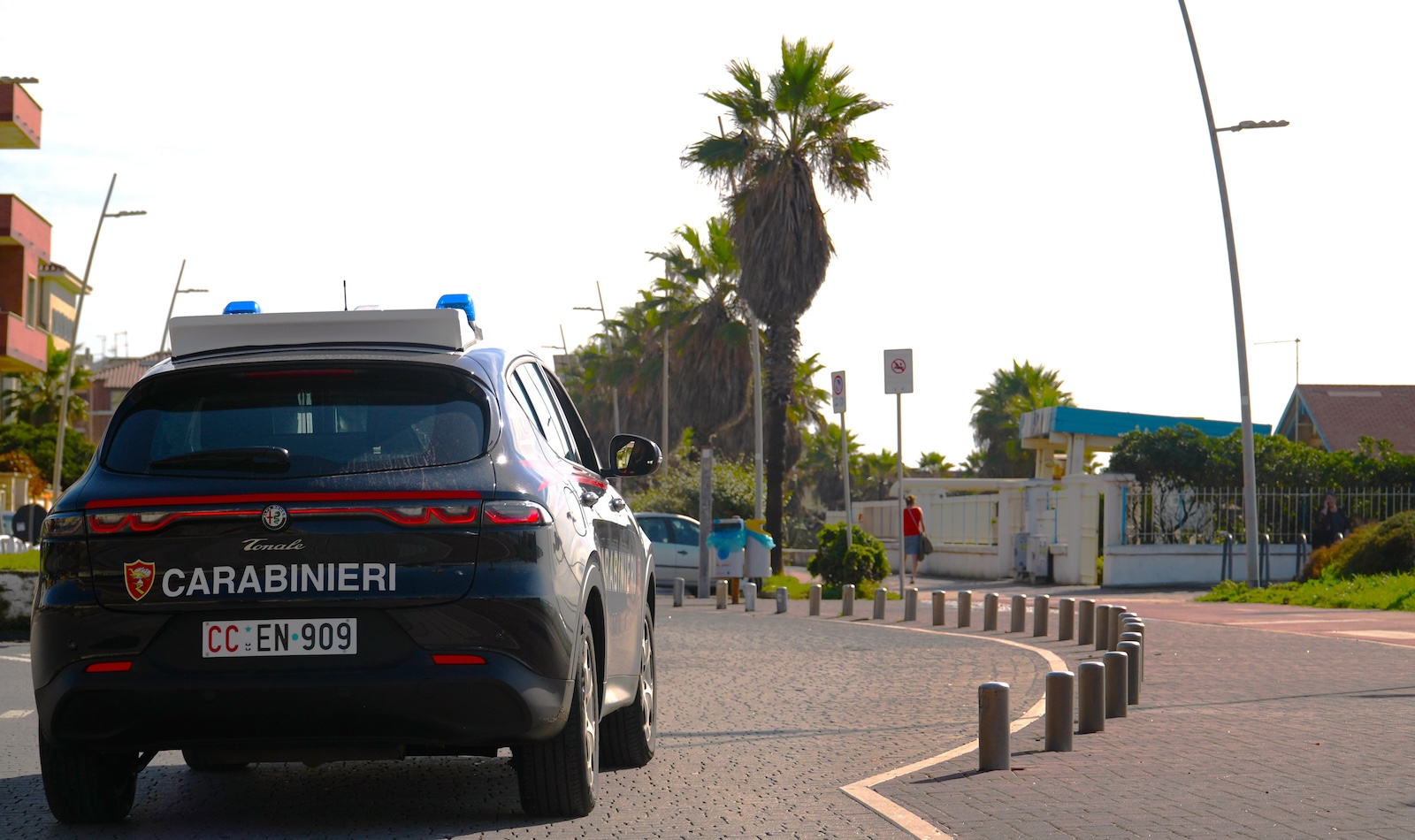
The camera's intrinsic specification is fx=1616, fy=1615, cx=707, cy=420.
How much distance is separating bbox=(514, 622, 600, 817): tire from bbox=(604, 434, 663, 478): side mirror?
5.22ft

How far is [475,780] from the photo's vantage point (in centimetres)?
712

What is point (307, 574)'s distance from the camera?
17.5 feet

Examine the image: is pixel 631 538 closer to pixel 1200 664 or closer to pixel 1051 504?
pixel 1200 664

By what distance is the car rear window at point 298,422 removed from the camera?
5.47 m

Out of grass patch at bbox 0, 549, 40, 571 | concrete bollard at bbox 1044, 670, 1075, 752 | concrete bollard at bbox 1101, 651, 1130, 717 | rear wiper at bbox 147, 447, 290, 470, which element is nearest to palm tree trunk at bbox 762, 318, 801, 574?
grass patch at bbox 0, 549, 40, 571

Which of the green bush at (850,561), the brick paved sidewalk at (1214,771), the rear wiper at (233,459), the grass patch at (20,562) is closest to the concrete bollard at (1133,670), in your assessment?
the brick paved sidewalk at (1214,771)

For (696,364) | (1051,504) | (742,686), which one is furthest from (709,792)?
(696,364)

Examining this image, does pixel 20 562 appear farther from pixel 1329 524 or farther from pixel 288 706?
pixel 1329 524

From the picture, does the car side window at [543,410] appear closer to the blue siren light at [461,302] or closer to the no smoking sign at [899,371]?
the blue siren light at [461,302]

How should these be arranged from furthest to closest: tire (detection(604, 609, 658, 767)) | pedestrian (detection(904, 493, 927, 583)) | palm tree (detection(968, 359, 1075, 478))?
palm tree (detection(968, 359, 1075, 478)) → pedestrian (detection(904, 493, 927, 583)) → tire (detection(604, 609, 658, 767))

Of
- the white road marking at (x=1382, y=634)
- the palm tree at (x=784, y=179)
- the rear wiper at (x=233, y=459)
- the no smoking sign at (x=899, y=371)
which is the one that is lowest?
the white road marking at (x=1382, y=634)

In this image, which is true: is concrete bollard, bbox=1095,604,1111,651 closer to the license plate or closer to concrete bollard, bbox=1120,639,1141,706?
concrete bollard, bbox=1120,639,1141,706

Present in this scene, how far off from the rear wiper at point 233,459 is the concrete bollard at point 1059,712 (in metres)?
4.16

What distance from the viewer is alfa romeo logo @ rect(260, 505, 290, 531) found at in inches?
210
